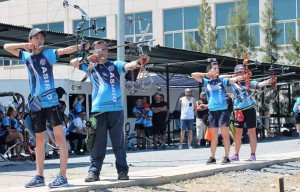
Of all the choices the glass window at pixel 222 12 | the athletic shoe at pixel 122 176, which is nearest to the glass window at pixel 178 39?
the glass window at pixel 222 12

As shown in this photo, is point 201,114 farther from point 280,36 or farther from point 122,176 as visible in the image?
point 280,36

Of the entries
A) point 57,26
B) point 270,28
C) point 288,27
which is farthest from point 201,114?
point 57,26

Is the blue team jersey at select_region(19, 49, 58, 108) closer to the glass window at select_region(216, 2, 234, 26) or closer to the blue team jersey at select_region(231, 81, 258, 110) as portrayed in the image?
the blue team jersey at select_region(231, 81, 258, 110)

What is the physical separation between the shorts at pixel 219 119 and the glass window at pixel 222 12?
86.9 ft

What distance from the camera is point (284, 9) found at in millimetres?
36281

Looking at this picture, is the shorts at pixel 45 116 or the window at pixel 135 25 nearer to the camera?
the shorts at pixel 45 116

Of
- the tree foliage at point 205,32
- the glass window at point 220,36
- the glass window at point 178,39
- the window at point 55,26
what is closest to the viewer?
the tree foliage at point 205,32

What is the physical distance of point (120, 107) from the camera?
930cm

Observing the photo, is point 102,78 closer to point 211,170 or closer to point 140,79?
point 140,79

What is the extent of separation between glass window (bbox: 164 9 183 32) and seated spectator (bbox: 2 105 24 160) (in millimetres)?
23409

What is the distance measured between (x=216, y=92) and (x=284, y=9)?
25742 mm

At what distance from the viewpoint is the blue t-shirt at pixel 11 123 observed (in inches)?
667

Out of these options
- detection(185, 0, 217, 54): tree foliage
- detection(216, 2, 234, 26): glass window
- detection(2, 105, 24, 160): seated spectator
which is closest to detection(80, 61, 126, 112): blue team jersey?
detection(2, 105, 24, 160): seated spectator

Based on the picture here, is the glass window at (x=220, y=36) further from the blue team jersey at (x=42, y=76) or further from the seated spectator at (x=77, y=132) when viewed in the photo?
the blue team jersey at (x=42, y=76)
